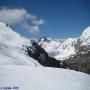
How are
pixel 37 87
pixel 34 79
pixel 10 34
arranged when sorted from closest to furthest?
pixel 37 87
pixel 34 79
pixel 10 34

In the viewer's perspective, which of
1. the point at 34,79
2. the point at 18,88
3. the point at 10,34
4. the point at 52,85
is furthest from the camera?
the point at 10,34

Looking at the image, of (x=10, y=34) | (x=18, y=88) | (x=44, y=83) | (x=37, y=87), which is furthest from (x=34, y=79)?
(x=10, y=34)

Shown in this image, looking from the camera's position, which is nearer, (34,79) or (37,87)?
(37,87)

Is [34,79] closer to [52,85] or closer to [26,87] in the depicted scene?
[52,85]

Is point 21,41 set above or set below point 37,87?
above

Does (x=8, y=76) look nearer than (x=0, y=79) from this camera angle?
No

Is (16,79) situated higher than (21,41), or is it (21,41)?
(21,41)

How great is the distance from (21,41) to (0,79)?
85153mm

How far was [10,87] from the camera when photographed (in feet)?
63.8

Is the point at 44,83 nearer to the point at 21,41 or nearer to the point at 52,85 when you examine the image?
the point at 52,85

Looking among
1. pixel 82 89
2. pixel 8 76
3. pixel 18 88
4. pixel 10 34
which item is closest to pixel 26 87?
pixel 18 88

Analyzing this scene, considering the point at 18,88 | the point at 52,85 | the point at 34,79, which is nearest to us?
the point at 18,88

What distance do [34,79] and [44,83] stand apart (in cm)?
177

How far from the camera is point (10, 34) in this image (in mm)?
105188
